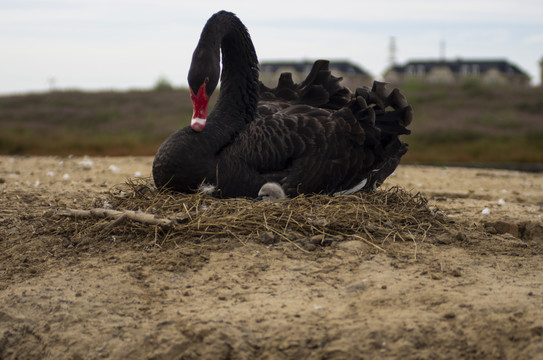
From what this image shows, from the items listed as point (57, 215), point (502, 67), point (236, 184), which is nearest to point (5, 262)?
point (57, 215)

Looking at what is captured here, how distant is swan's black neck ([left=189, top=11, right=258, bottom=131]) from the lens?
223 inches

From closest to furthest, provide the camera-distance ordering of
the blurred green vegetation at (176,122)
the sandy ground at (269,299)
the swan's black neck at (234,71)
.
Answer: the sandy ground at (269,299)
the swan's black neck at (234,71)
the blurred green vegetation at (176,122)

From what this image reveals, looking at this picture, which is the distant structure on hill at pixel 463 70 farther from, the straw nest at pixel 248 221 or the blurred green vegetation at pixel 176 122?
the straw nest at pixel 248 221

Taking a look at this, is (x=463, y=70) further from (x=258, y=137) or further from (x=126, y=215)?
(x=126, y=215)

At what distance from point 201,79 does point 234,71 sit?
105 cm

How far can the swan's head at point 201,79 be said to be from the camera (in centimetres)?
504

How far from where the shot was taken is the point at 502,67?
68.9 m

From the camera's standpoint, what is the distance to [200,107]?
5.16m

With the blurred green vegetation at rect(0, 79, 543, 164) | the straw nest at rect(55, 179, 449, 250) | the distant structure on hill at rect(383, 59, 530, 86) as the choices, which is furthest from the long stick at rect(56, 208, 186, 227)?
the distant structure on hill at rect(383, 59, 530, 86)

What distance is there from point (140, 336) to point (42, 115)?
→ 23.0 meters

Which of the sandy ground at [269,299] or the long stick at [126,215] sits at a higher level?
the long stick at [126,215]

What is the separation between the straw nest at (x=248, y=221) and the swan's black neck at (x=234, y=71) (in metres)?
1.08

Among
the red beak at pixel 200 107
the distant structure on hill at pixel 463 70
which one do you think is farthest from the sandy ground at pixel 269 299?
the distant structure on hill at pixel 463 70

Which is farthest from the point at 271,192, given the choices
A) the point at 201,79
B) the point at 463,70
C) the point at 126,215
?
the point at 463,70
